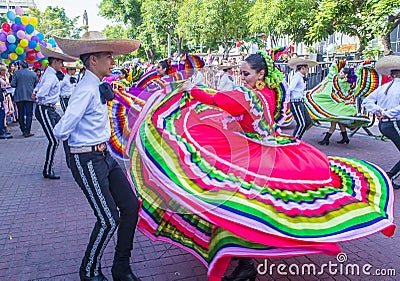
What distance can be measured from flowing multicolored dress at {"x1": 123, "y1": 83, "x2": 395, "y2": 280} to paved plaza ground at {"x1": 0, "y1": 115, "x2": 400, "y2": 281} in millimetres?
486

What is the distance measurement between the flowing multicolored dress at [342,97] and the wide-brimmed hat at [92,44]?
265 inches

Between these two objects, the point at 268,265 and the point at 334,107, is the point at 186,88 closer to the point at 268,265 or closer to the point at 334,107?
the point at 268,265

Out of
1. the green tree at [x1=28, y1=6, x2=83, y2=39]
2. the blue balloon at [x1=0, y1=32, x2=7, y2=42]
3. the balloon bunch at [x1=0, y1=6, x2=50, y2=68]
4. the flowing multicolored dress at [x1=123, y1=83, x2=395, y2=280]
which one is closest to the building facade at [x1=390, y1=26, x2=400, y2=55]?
the balloon bunch at [x1=0, y1=6, x2=50, y2=68]

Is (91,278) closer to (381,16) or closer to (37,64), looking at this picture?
(37,64)

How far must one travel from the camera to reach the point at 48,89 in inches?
233

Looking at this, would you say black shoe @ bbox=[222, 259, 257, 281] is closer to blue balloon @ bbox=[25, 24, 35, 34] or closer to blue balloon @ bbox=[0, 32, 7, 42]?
blue balloon @ bbox=[0, 32, 7, 42]

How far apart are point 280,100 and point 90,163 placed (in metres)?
1.86

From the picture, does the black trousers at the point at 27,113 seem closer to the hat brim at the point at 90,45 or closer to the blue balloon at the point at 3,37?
the blue balloon at the point at 3,37

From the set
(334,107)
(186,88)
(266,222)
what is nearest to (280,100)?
(186,88)

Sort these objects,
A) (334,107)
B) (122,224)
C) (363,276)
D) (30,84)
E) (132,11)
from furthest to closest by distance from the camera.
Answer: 1. (132,11)
2. (30,84)
3. (334,107)
4. (363,276)
5. (122,224)

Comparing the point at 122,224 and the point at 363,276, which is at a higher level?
the point at 122,224

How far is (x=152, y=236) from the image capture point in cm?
324

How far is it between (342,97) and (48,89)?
6.61 meters

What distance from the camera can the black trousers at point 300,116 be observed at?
862cm
